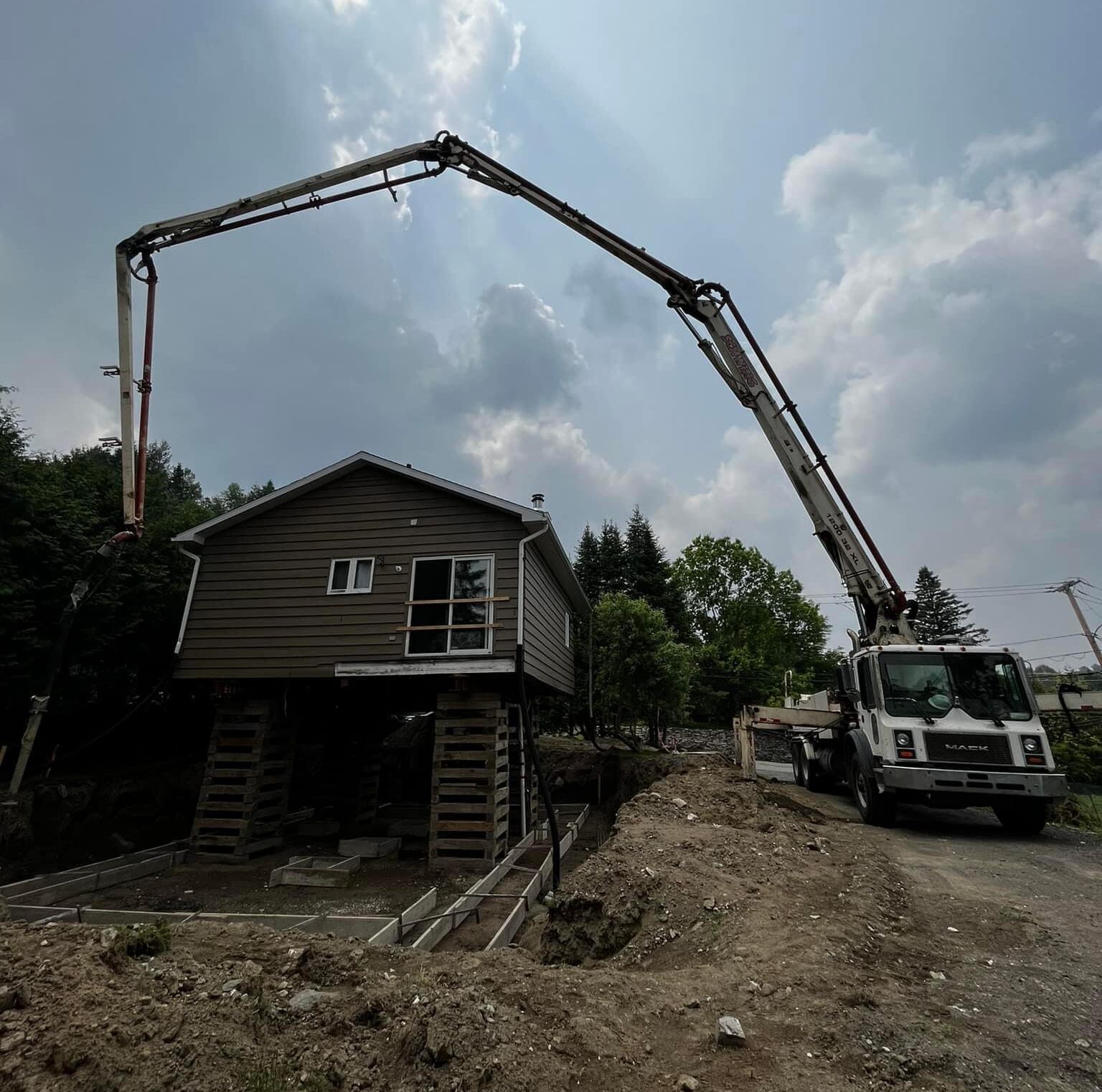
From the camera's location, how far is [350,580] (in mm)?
11195

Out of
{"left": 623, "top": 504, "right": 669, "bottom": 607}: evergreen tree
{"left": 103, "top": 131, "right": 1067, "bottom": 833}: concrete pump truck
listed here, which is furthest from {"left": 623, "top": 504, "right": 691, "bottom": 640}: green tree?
{"left": 103, "top": 131, "right": 1067, "bottom": 833}: concrete pump truck

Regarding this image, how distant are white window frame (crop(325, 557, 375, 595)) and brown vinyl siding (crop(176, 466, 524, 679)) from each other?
0.23 ft

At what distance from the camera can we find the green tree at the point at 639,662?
18469 millimetres

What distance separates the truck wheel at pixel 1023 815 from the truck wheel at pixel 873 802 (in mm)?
1364

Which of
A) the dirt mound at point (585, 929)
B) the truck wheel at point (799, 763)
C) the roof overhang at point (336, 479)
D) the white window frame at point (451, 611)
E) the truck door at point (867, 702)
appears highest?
the roof overhang at point (336, 479)

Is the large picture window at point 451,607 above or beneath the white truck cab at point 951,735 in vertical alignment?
above

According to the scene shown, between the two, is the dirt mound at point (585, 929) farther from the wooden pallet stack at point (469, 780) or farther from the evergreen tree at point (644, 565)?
the evergreen tree at point (644, 565)

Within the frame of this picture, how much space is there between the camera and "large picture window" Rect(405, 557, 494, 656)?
1042 cm

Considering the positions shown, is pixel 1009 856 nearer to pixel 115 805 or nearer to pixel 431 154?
pixel 431 154

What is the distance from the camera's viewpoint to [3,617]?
34.4ft

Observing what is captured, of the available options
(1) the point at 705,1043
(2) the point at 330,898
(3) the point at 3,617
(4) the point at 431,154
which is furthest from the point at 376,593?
(1) the point at 705,1043

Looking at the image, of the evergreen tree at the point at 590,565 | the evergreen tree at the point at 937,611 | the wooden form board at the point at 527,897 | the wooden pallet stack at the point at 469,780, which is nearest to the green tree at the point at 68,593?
the wooden pallet stack at the point at 469,780

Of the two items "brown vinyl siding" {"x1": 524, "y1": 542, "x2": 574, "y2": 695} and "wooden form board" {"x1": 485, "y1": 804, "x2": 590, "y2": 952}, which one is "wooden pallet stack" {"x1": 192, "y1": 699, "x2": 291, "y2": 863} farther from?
"wooden form board" {"x1": 485, "y1": 804, "x2": 590, "y2": 952}

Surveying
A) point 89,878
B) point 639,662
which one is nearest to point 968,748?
point 639,662
